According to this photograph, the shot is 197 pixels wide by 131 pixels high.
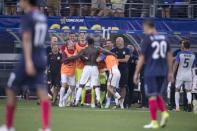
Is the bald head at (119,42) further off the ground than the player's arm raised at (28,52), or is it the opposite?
the player's arm raised at (28,52)

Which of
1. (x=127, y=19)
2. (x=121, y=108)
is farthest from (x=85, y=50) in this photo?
(x=127, y=19)

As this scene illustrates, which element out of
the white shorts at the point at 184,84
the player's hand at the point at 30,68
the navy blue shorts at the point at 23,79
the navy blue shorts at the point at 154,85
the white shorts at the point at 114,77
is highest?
the player's hand at the point at 30,68

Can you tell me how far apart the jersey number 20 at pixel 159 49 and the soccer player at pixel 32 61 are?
3469 mm

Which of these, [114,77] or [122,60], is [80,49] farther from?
[114,77]

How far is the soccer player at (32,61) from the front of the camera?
1062 cm

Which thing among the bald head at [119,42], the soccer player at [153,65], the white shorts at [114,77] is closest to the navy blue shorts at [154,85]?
the soccer player at [153,65]

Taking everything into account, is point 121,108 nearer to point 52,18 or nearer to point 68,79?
point 68,79

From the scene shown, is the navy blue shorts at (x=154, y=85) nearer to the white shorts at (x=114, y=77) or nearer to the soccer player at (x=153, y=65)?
the soccer player at (x=153, y=65)

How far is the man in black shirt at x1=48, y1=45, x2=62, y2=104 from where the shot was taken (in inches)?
862

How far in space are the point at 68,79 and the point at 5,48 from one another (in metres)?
4.45

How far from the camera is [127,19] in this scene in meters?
24.7

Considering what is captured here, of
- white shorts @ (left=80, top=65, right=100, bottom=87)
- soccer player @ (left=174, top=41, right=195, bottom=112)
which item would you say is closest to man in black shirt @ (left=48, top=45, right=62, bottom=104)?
white shorts @ (left=80, top=65, right=100, bottom=87)

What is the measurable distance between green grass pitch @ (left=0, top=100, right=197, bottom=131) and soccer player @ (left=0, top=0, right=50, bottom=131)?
84.1 inches

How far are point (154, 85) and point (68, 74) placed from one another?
8.08 metres
